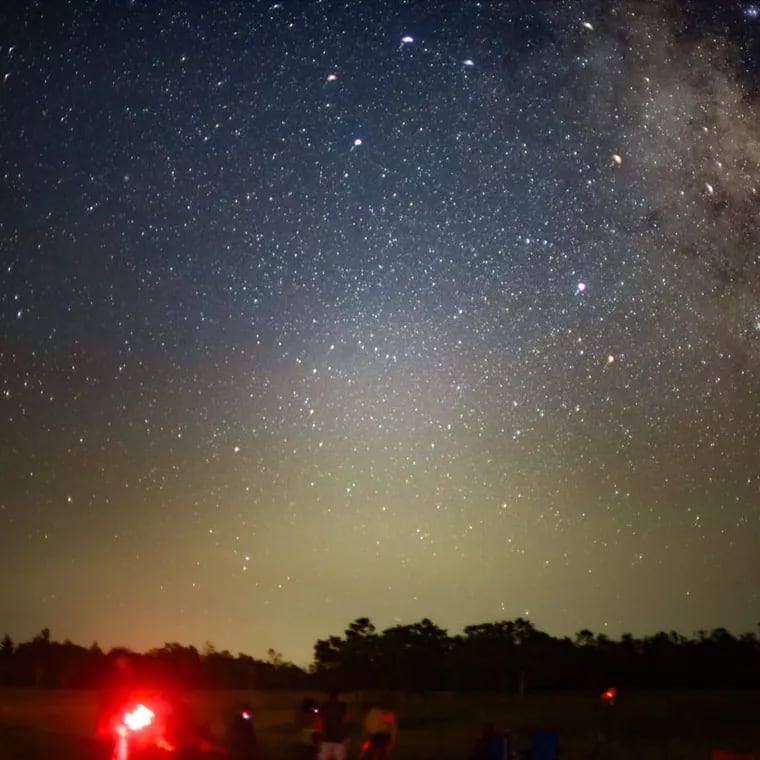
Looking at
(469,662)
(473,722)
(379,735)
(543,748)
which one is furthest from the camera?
(469,662)

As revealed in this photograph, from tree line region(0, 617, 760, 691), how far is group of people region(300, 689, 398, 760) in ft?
131

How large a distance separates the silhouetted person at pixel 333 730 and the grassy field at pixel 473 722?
1735 mm

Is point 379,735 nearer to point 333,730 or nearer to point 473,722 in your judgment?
point 333,730

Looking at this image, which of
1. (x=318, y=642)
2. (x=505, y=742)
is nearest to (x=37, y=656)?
(x=318, y=642)

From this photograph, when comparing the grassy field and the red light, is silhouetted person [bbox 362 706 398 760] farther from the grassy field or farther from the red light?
the red light

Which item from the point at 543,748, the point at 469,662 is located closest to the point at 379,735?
the point at 543,748

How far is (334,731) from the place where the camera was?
13719 millimetres

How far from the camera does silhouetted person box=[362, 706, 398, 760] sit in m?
15.0

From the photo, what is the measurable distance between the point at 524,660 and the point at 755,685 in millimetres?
12485

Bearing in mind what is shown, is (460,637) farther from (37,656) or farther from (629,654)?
(37,656)

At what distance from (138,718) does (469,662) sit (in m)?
61.2

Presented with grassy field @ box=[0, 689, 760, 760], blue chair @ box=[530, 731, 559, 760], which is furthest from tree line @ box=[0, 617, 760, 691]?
blue chair @ box=[530, 731, 559, 760]

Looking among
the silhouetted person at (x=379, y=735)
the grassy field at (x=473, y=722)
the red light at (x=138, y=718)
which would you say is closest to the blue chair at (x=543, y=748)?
the grassy field at (x=473, y=722)

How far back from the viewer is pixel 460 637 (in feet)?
261
